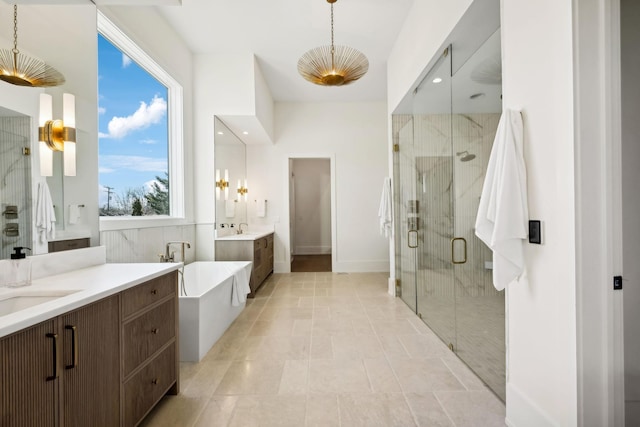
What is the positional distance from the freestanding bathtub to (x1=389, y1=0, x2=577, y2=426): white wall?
229 centimetres

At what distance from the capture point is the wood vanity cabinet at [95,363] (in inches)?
38.4

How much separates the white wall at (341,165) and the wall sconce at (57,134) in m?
4.07

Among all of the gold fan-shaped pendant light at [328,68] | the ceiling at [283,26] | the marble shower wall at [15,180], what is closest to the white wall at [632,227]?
the gold fan-shaped pendant light at [328,68]

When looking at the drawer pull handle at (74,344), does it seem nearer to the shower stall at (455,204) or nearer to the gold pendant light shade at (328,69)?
the shower stall at (455,204)

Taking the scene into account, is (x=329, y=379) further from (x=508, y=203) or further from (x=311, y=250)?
(x=311, y=250)

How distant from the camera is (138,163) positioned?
336cm

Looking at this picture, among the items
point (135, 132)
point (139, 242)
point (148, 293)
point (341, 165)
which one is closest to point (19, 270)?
point (148, 293)

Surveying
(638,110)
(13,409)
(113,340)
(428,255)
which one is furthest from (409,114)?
(13,409)

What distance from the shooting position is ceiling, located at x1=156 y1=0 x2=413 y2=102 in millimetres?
3311

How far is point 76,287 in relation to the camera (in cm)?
144

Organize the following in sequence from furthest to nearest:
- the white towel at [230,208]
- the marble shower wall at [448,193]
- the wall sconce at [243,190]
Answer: the wall sconce at [243,190] < the white towel at [230,208] < the marble shower wall at [448,193]

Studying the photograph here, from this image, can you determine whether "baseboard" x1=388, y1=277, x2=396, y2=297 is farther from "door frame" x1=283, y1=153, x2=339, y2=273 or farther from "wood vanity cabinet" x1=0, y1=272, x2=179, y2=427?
"wood vanity cabinet" x1=0, y1=272, x2=179, y2=427

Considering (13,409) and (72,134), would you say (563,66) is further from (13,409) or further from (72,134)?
(72,134)

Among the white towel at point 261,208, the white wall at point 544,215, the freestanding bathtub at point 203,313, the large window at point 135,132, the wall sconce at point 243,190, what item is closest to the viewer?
the white wall at point 544,215
